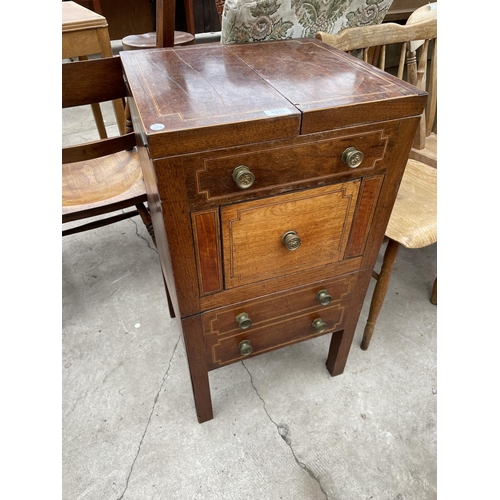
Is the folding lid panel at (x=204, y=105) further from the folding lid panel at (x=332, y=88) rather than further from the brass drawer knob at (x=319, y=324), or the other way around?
the brass drawer knob at (x=319, y=324)

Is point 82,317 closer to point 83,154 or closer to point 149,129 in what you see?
point 83,154

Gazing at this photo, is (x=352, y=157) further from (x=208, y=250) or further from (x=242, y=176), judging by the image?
(x=208, y=250)

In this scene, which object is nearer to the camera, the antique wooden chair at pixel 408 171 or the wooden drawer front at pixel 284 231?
the wooden drawer front at pixel 284 231

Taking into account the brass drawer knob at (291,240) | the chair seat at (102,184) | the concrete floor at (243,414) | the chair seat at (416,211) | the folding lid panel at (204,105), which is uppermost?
the folding lid panel at (204,105)

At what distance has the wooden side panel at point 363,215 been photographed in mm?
829

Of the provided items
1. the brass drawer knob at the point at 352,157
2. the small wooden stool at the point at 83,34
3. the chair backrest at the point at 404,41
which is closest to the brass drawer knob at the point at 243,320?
the brass drawer knob at the point at 352,157

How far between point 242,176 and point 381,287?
33.5 inches

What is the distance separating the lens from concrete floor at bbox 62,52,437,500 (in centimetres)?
111

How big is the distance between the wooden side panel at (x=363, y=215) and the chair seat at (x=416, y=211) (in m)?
0.29

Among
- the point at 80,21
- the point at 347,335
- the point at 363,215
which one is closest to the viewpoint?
the point at 363,215

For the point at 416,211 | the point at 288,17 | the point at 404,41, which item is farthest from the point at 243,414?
the point at 404,41

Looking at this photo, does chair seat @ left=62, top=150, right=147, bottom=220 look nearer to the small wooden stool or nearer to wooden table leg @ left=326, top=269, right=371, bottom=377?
the small wooden stool

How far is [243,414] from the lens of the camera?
4.16 ft

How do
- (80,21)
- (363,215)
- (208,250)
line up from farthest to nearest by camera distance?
(80,21)
(363,215)
(208,250)
